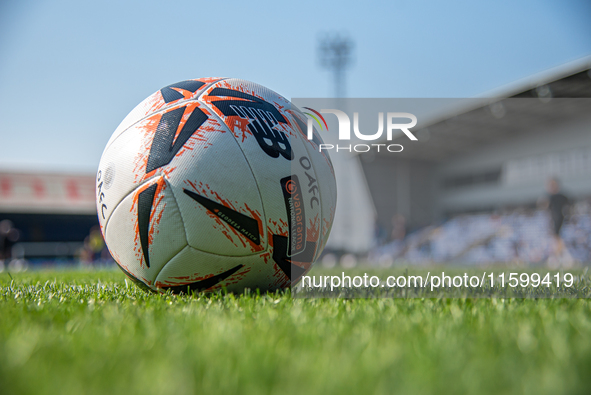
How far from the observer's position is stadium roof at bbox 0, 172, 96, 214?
81.3 ft

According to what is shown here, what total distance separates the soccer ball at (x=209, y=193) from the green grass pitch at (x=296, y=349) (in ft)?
1.81

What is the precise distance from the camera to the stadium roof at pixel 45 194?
24.8 metres

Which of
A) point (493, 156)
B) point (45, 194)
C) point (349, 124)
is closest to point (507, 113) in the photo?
point (493, 156)

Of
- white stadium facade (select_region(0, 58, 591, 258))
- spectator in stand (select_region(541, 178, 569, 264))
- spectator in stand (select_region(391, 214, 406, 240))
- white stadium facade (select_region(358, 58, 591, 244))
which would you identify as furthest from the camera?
spectator in stand (select_region(391, 214, 406, 240))

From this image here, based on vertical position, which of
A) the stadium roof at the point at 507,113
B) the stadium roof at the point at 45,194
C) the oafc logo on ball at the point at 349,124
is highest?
the stadium roof at the point at 507,113

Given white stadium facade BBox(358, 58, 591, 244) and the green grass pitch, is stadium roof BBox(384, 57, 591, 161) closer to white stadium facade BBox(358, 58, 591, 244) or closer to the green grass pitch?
white stadium facade BBox(358, 58, 591, 244)

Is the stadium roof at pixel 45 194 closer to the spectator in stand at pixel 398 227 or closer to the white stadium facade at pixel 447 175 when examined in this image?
the white stadium facade at pixel 447 175

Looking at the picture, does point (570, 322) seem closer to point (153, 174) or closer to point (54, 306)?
point (153, 174)

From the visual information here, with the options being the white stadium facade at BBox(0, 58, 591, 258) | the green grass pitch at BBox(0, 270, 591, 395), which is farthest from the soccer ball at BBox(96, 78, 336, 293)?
the white stadium facade at BBox(0, 58, 591, 258)

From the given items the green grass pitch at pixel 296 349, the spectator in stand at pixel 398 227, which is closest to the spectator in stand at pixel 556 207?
the green grass pitch at pixel 296 349

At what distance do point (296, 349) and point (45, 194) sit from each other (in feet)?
96.0

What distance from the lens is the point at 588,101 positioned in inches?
899

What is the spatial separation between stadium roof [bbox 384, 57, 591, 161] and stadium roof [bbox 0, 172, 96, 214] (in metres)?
20.2

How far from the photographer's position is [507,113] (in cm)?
2431
